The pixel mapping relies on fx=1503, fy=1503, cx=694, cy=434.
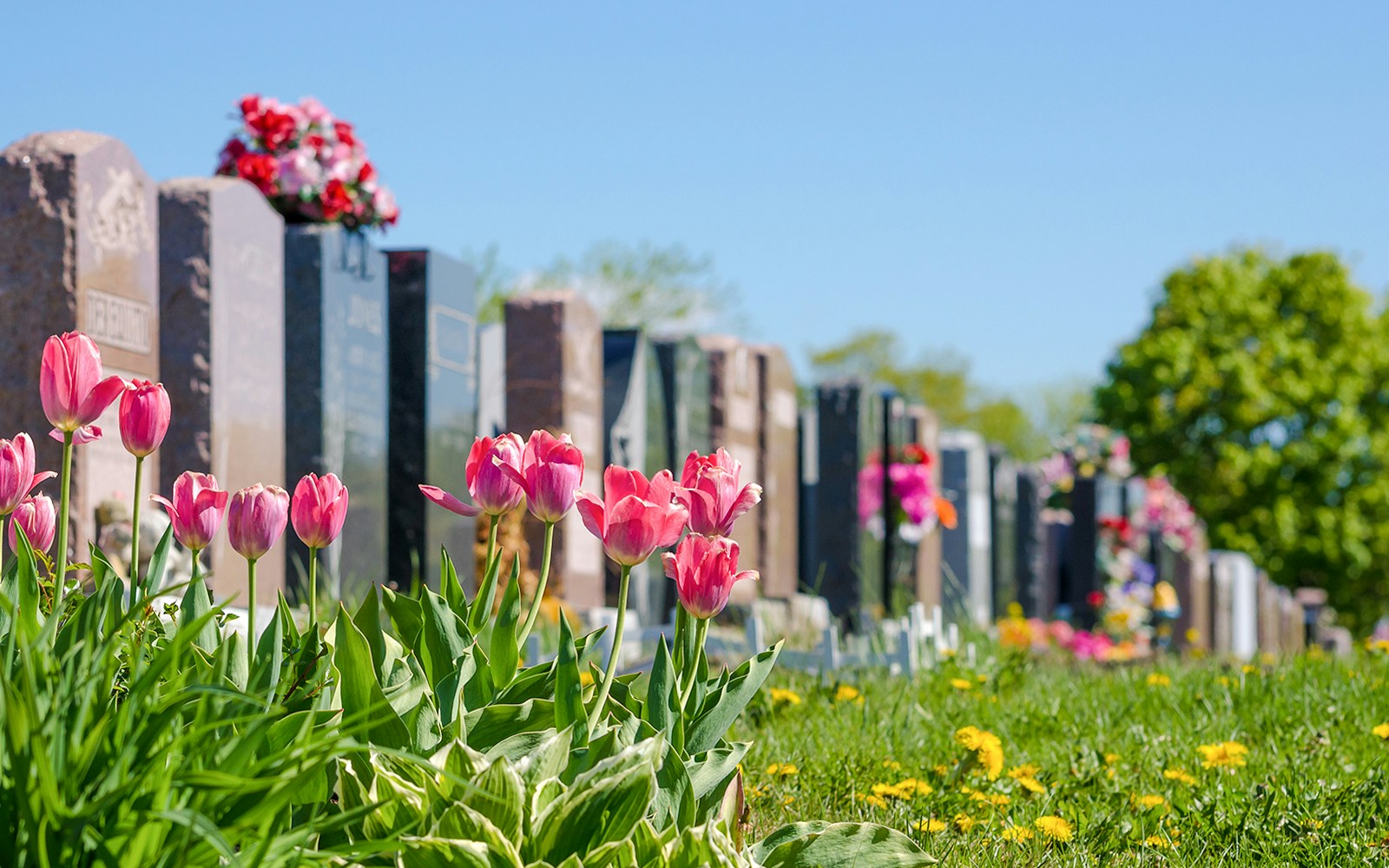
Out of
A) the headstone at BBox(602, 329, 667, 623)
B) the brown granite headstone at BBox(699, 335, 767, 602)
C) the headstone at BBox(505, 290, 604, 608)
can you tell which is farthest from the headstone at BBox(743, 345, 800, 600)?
the headstone at BBox(505, 290, 604, 608)

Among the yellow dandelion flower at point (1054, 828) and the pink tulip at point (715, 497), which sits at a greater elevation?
the pink tulip at point (715, 497)

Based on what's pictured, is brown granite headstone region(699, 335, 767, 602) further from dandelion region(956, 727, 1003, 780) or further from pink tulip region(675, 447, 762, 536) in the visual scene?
pink tulip region(675, 447, 762, 536)

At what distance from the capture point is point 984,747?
11.8 feet

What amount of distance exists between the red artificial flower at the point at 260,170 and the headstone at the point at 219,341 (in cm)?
87

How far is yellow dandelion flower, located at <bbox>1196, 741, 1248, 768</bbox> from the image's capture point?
12.7 feet

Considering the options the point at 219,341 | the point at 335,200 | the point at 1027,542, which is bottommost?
the point at 1027,542

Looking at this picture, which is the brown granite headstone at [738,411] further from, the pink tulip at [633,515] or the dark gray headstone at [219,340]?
the pink tulip at [633,515]

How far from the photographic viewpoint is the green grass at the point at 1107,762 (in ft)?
10.9

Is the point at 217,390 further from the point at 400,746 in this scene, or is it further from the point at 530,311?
the point at 400,746

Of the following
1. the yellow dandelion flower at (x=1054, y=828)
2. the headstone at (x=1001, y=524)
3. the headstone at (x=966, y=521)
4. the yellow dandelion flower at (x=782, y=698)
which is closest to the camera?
the yellow dandelion flower at (x=1054, y=828)

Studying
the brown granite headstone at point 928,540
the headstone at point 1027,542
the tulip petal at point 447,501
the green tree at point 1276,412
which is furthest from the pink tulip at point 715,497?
the green tree at point 1276,412

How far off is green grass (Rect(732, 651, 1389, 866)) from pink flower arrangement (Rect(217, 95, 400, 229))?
3.33m

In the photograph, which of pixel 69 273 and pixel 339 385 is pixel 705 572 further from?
pixel 339 385

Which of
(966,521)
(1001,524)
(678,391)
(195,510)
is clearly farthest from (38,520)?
(1001,524)
